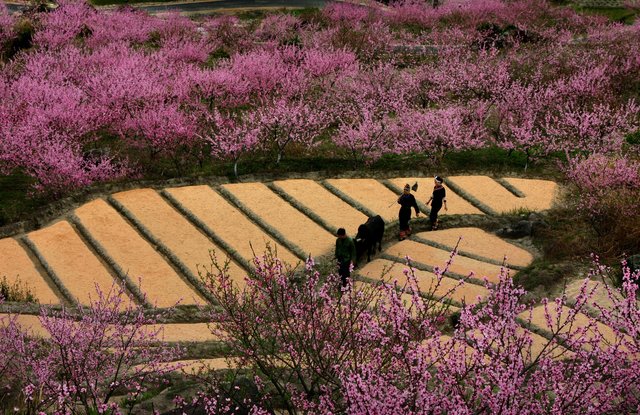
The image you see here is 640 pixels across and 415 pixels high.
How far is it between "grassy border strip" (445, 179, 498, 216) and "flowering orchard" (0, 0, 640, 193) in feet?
13.1

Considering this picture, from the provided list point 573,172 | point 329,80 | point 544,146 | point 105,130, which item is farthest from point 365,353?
point 329,80

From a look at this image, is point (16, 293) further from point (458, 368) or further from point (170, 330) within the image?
point (458, 368)

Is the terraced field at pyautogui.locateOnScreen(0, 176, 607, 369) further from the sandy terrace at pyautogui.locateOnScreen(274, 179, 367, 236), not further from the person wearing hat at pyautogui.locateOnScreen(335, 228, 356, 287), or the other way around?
the person wearing hat at pyautogui.locateOnScreen(335, 228, 356, 287)

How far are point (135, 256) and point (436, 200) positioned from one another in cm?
707

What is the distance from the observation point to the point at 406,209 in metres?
18.8

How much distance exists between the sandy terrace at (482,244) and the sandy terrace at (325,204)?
166cm

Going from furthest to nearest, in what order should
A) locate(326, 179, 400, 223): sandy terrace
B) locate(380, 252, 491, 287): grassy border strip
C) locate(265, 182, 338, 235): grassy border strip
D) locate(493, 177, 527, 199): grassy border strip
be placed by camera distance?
locate(493, 177, 527, 199): grassy border strip < locate(326, 179, 400, 223): sandy terrace < locate(265, 182, 338, 235): grassy border strip < locate(380, 252, 491, 287): grassy border strip

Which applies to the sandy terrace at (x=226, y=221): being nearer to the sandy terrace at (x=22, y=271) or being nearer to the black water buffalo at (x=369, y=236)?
the black water buffalo at (x=369, y=236)

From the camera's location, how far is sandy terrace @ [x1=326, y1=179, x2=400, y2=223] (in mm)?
20672

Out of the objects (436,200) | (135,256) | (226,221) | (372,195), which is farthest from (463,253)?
(135,256)

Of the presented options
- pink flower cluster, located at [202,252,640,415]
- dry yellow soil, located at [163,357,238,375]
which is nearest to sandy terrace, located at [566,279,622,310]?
pink flower cluster, located at [202,252,640,415]

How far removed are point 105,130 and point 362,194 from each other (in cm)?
1211

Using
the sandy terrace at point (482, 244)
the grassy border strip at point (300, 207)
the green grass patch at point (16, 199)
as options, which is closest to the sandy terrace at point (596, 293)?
the sandy terrace at point (482, 244)

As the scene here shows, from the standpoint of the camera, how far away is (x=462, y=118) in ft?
93.0
